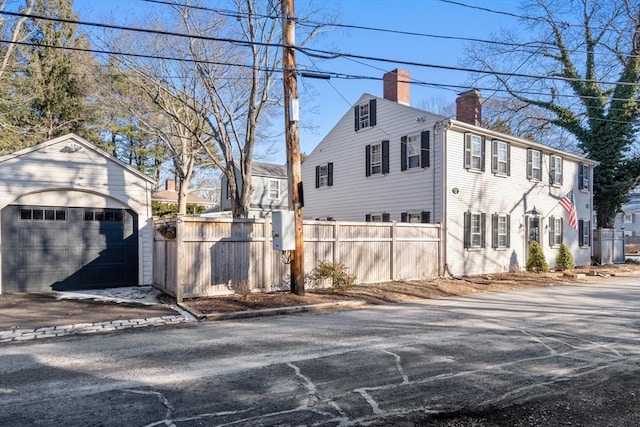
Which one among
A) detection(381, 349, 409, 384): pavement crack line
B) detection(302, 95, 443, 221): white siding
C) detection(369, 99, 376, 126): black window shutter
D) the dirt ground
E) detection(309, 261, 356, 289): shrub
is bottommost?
the dirt ground

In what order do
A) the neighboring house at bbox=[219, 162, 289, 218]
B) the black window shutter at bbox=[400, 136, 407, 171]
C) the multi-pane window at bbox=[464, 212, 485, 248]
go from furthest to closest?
1. the neighboring house at bbox=[219, 162, 289, 218]
2. the black window shutter at bbox=[400, 136, 407, 171]
3. the multi-pane window at bbox=[464, 212, 485, 248]

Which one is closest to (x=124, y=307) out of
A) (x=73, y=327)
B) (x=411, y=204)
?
(x=73, y=327)

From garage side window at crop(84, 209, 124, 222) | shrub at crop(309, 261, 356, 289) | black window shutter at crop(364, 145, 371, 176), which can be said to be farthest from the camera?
black window shutter at crop(364, 145, 371, 176)

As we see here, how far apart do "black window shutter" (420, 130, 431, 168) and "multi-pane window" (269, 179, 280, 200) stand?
613 inches

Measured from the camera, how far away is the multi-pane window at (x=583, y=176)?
2330 cm

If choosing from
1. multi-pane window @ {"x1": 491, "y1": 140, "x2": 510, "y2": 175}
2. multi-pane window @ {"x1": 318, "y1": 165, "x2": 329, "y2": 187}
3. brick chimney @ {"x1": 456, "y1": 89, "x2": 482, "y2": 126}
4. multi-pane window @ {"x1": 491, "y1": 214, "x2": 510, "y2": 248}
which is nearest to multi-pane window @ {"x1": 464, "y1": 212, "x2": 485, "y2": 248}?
multi-pane window @ {"x1": 491, "y1": 214, "x2": 510, "y2": 248}

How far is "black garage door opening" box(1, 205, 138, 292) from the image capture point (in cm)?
1169

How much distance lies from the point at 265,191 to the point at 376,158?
1264 cm

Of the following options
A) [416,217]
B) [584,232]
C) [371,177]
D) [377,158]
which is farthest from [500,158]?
[584,232]

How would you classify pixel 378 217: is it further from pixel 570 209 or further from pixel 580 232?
pixel 580 232

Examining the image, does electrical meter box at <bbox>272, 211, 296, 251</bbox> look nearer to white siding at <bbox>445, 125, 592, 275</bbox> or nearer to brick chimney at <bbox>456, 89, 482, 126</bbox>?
white siding at <bbox>445, 125, 592, 275</bbox>

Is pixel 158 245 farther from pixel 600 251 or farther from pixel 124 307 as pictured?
pixel 600 251

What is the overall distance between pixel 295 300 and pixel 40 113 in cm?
2429

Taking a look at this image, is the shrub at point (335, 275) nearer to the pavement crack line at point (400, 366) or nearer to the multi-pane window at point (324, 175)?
the pavement crack line at point (400, 366)
